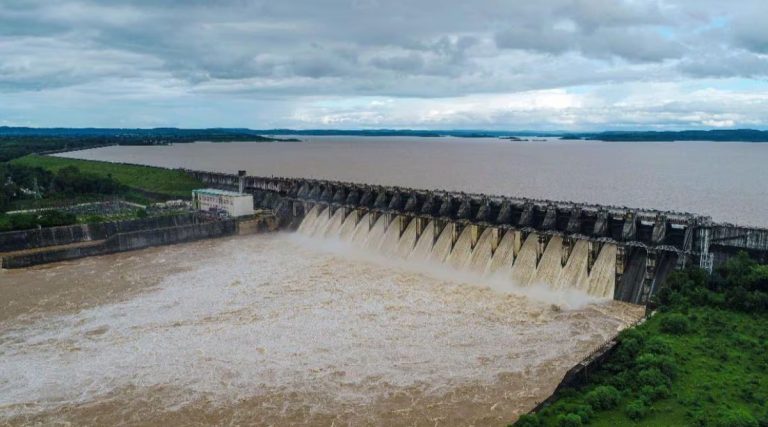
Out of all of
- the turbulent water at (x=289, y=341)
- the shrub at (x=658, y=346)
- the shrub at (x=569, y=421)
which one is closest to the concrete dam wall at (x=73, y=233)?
the turbulent water at (x=289, y=341)

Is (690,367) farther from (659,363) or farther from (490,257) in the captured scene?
(490,257)

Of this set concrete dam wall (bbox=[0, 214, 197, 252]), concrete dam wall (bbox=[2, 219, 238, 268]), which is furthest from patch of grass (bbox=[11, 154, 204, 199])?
concrete dam wall (bbox=[2, 219, 238, 268])

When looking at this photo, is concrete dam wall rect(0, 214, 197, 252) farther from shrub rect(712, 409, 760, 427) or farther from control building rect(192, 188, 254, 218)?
shrub rect(712, 409, 760, 427)

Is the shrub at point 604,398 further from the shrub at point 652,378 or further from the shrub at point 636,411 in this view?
the shrub at point 652,378

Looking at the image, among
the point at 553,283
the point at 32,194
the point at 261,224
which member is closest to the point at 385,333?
the point at 553,283

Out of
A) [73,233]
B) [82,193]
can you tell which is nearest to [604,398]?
[73,233]

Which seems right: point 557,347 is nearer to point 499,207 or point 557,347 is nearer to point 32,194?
point 499,207
